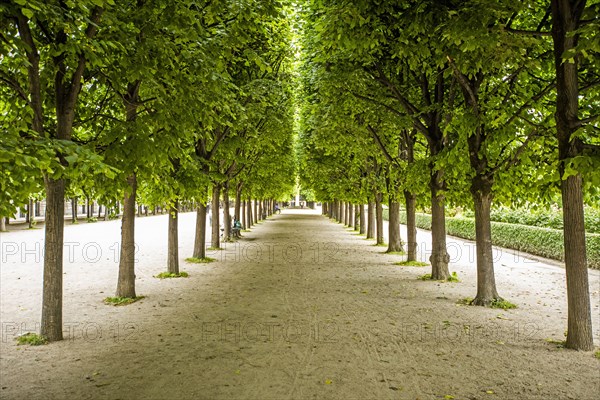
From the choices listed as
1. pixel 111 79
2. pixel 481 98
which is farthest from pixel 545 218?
pixel 111 79

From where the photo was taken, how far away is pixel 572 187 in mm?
→ 6332

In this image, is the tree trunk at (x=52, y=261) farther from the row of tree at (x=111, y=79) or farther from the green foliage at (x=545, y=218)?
the green foliage at (x=545, y=218)

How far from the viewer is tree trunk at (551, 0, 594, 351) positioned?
6172 millimetres

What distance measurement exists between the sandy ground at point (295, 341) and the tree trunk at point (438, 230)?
2.51 ft

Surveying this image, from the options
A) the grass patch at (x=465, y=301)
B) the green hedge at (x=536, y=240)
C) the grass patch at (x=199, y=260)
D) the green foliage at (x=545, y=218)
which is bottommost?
the grass patch at (x=465, y=301)

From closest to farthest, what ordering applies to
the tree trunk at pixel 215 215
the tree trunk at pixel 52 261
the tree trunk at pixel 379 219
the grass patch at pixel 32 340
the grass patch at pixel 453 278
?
the grass patch at pixel 32 340 < the tree trunk at pixel 52 261 < the grass patch at pixel 453 278 < the tree trunk at pixel 215 215 < the tree trunk at pixel 379 219

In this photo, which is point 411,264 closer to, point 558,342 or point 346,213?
point 558,342

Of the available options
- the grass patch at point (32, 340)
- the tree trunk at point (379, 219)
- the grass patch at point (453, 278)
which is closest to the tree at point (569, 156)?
the grass patch at point (453, 278)

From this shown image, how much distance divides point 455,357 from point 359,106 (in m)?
8.68

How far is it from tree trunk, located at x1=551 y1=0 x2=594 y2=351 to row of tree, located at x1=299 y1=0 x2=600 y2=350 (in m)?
0.01

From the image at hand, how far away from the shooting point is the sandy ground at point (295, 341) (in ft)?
16.5

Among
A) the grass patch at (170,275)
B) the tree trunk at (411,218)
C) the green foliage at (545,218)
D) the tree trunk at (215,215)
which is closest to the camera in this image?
the grass patch at (170,275)

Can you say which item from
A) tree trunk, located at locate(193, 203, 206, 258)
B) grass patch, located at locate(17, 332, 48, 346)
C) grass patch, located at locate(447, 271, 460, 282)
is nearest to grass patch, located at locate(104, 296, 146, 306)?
grass patch, located at locate(17, 332, 48, 346)

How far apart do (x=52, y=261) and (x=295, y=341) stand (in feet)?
13.6
